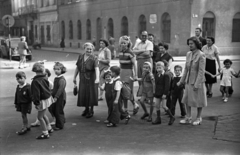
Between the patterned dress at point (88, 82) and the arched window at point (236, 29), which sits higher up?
the arched window at point (236, 29)

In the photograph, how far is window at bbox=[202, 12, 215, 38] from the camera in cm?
2648

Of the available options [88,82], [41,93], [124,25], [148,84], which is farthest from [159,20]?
[41,93]

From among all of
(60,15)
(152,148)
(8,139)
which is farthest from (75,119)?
(60,15)

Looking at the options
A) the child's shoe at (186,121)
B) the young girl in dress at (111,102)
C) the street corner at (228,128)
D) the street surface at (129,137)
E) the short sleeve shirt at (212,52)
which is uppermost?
the short sleeve shirt at (212,52)

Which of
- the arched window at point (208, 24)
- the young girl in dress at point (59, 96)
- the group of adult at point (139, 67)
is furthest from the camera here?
the arched window at point (208, 24)

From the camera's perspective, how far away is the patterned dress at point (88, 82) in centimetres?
752

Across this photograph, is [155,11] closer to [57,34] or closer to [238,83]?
[238,83]

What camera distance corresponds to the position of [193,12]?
1007 inches

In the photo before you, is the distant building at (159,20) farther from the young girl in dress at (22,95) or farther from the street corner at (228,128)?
the young girl in dress at (22,95)

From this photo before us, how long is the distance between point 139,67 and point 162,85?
2.25m

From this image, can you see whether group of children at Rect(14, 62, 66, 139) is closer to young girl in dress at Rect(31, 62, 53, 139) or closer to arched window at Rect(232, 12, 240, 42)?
young girl in dress at Rect(31, 62, 53, 139)

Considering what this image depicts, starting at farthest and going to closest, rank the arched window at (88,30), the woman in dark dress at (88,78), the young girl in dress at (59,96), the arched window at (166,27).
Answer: the arched window at (88,30) → the arched window at (166,27) → the woman in dark dress at (88,78) → the young girl in dress at (59,96)

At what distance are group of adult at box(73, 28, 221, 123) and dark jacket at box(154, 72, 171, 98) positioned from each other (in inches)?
11.5

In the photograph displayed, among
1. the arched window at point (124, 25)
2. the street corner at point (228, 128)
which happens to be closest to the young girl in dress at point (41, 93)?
the street corner at point (228, 128)
